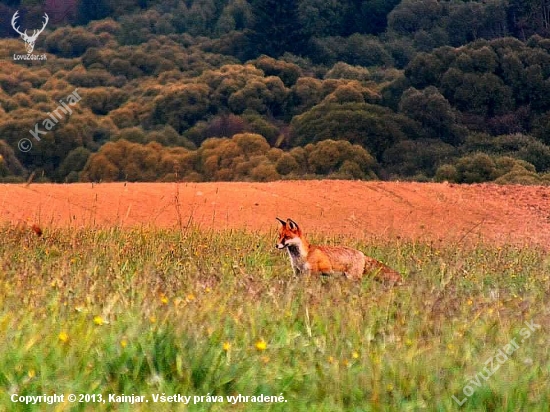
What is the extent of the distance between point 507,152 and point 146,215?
20965 millimetres

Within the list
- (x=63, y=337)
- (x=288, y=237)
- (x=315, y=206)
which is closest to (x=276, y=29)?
(x=315, y=206)

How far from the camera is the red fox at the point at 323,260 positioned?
28.3ft

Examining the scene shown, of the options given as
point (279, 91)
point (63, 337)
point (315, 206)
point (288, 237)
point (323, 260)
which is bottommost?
point (279, 91)

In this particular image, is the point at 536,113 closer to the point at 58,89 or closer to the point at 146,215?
the point at 58,89

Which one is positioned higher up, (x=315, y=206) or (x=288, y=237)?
(x=288, y=237)

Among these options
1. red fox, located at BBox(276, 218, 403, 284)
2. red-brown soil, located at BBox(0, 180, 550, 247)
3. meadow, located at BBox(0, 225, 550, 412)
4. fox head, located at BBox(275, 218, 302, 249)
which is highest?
meadow, located at BBox(0, 225, 550, 412)

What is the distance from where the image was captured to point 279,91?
4059 cm

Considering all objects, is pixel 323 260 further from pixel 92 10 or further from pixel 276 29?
pixel 92 10

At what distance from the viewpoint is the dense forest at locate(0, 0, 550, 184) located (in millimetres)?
33031

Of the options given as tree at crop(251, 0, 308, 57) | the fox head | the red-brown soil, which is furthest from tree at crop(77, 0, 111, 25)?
the fox head

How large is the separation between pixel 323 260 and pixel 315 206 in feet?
25.2

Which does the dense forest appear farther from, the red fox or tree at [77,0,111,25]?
the red fox

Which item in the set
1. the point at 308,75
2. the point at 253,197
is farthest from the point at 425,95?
the point at 253,197

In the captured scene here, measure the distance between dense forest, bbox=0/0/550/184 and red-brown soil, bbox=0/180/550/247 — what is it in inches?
292
